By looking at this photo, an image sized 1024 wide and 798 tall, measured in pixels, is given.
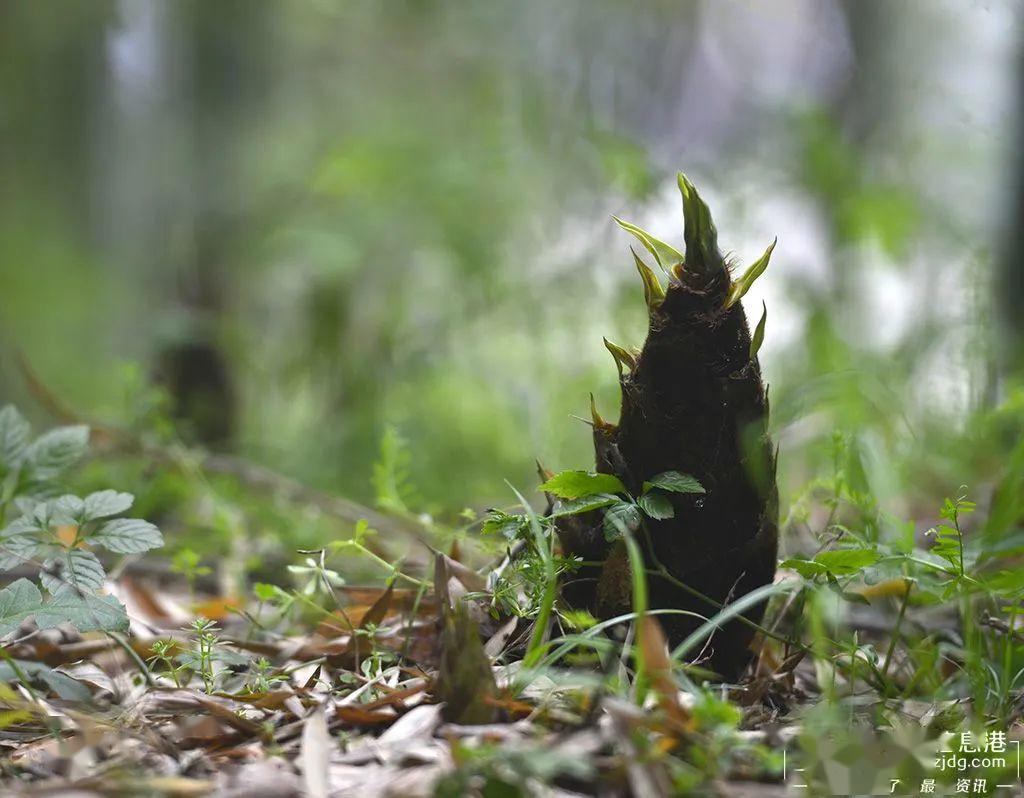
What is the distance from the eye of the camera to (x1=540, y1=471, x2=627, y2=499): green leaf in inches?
49.0

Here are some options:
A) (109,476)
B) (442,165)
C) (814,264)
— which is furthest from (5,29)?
(814,264)

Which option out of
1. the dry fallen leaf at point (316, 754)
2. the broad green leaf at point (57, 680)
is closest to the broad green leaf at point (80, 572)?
the broad green leaf at point (57, 680)

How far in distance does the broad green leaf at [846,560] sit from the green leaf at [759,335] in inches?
12.4

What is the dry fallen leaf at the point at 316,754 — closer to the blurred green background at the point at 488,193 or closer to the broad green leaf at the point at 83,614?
the broad green leaf at the point at 83,614

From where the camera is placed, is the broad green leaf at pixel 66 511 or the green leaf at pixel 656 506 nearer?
the green leaf at pixel 656 506

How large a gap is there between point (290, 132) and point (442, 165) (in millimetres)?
1449

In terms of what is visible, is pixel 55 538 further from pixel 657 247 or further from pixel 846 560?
pixel 846 560

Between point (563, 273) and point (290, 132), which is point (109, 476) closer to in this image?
point (563, 273)

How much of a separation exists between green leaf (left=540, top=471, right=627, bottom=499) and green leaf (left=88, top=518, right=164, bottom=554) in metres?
0.61

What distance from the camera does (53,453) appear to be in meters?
1.60

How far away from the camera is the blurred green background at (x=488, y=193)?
3.53 metres

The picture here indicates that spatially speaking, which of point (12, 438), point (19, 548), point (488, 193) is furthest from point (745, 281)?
point (488, 193)

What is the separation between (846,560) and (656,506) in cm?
30

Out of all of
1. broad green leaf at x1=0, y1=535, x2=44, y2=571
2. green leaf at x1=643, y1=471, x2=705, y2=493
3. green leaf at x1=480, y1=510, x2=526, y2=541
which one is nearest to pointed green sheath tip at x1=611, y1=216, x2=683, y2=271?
green leaf at x1=643, y1=471, x2=705, y2=493
